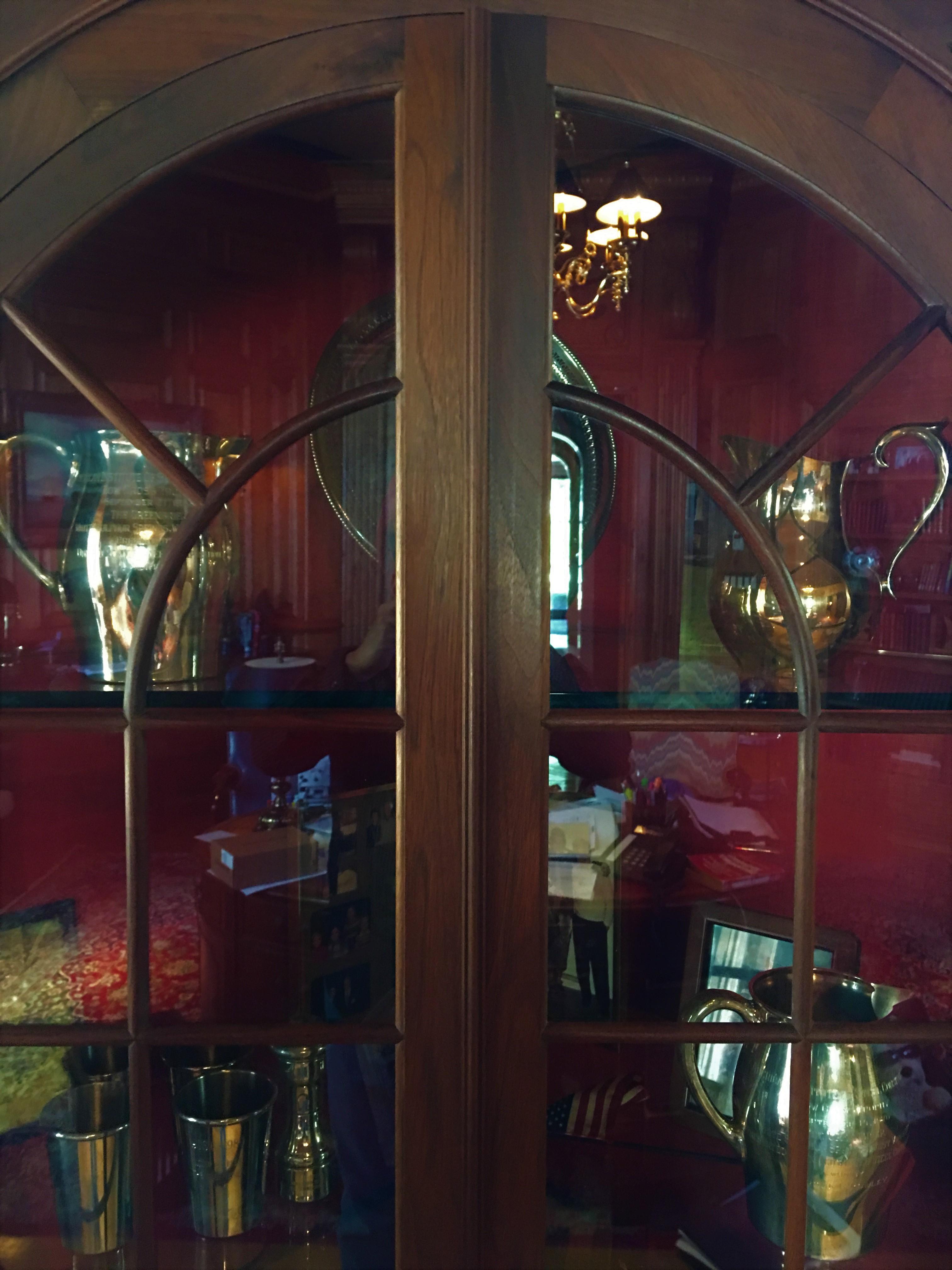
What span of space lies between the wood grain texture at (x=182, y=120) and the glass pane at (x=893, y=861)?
1.77 feet

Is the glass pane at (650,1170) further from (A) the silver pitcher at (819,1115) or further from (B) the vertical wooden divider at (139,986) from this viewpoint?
(B) the vertical wooden divider at (139,986)

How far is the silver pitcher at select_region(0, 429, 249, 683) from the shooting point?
638 mm

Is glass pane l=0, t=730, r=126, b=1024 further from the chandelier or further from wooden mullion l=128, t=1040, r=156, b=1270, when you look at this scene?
the chandelier

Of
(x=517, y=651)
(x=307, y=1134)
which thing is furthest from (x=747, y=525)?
(x=307, y=1134)

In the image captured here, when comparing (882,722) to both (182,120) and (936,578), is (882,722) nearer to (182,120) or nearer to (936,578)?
(936,578)

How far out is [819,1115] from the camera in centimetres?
68

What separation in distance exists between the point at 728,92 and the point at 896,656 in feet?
1.30

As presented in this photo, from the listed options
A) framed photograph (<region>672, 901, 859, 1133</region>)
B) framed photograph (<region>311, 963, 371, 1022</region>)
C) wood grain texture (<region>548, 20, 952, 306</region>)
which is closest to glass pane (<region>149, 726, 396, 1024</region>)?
framed photograph (<region>311, 963, 371, 1022</region>)

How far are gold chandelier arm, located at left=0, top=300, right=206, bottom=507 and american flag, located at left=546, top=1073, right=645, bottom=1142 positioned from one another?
48 centimetres

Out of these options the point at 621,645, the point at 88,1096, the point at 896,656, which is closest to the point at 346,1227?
the point at 88,1096

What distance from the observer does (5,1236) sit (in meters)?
0.67

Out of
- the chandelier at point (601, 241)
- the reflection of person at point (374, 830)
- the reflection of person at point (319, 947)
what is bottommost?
the reflection of person at point (319, 947)

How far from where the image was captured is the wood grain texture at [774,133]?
1.97 feet

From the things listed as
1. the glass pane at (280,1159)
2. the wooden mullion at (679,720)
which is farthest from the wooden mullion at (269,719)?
the glass pane at (280,1159)
